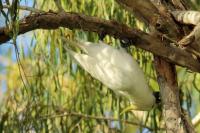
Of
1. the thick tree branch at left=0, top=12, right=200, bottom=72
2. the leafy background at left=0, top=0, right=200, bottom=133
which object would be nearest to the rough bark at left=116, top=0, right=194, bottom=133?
the thick tree branch at left=0, top=12, right=200, bottom=72

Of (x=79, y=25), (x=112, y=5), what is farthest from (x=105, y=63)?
(x=112, y=5)

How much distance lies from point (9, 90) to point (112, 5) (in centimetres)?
51

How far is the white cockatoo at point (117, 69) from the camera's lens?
1.32 m

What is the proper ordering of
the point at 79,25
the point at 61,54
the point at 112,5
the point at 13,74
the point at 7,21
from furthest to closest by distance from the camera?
the point at 13,74 < the point at 61,54 < the point at 112,5 < the point at 79,25 < the point at 7,21

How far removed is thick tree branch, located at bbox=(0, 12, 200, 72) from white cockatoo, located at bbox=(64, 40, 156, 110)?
3.2 inches

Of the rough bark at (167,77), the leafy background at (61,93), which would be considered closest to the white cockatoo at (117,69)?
the rough bark at (167,77)

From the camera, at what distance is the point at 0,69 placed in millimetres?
2379

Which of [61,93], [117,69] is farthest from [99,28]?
[61,93]

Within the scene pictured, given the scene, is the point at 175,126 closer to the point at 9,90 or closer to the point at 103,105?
the point at 103,105

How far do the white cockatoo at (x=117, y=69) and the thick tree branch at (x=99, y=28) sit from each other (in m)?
0.08

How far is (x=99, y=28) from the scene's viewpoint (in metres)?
1.25

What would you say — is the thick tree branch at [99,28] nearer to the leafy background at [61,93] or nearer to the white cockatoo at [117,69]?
the white cockatoo at [117,69]

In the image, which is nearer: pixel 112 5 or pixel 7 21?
pixel 7 21

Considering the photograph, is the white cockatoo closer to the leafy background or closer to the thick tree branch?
the thick tree branch
